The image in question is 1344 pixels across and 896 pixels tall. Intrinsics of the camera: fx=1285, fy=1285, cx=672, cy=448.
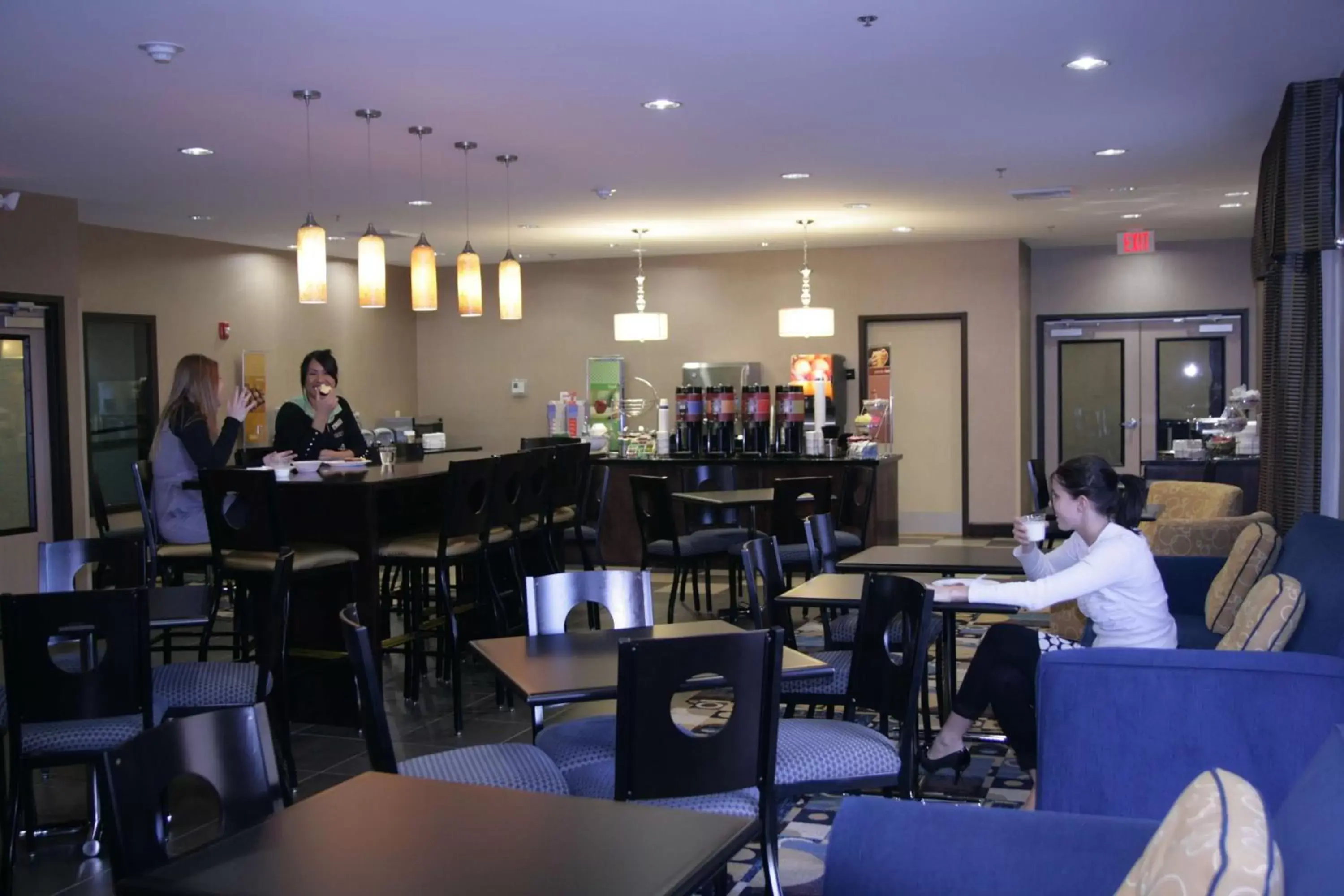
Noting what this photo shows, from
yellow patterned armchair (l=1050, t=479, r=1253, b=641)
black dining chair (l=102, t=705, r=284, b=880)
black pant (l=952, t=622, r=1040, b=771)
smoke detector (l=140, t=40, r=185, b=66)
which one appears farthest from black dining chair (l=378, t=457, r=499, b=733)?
black dining chair (l=102, t=705, r=284, b=880)

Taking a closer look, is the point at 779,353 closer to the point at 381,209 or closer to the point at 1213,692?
the point at 381,209

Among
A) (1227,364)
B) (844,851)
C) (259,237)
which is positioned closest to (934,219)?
(1227,364)

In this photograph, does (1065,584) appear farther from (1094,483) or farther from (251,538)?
(251,538)

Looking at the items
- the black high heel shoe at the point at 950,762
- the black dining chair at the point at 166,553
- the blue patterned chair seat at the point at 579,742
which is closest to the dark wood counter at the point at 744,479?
the black dining chair at the point at 166,553

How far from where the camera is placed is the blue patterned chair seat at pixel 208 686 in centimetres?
407

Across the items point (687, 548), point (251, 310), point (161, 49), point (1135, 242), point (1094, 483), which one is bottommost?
point (687, 548)

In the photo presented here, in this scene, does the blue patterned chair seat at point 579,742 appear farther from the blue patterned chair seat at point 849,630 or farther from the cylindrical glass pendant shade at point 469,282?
the cylindrical glass pendant shade at point 469,282

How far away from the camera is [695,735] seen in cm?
290

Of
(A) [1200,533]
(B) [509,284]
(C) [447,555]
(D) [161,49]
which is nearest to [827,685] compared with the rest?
(C) [447,555]

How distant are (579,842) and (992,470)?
1045cm

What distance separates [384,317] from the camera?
522 inches

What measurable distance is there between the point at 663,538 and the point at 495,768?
449cm

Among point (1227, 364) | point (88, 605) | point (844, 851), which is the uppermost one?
point (1227, 364)

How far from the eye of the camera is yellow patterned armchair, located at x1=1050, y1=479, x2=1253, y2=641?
20.1 ft
